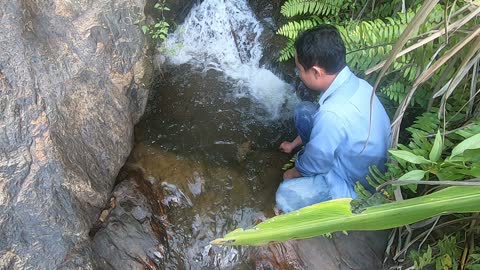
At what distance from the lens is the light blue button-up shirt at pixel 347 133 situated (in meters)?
2.52

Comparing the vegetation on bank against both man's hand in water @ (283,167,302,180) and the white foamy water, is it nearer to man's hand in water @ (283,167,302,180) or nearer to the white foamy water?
the white foamy water

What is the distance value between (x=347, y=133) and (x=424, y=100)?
0.69 m

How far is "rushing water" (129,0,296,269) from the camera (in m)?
3.00

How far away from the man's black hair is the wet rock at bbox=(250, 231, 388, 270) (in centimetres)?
116

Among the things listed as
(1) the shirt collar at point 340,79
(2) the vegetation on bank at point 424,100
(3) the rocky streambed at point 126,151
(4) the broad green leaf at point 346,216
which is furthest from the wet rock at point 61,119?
(4) the broad green leaf at point 346,216

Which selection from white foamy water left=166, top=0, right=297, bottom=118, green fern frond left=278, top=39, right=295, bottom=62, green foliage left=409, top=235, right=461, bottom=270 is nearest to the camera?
green foliage left=409, top=235, right=461, bottom=270

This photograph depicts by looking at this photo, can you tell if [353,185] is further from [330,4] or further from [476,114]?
[330,4]

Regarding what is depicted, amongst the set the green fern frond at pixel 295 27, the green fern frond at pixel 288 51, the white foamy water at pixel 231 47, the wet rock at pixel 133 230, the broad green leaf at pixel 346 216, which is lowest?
the wet rock at pixel 133 230

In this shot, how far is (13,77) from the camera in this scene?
219cm

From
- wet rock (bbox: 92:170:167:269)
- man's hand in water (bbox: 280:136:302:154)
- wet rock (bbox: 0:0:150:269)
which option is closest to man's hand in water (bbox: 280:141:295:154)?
man's hand in water (bbox: 280:136:302:154)

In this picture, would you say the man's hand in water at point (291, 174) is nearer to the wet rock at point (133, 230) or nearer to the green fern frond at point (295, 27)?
the wet rock at point (133, 230)

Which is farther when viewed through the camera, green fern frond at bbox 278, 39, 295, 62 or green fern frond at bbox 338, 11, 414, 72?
green fern frond at bbox 278, 39, 295, 62

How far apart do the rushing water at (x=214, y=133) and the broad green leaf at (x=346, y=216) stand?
7.21 ft

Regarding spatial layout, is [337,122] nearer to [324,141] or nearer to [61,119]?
[324,141]
